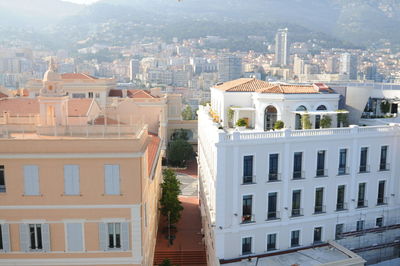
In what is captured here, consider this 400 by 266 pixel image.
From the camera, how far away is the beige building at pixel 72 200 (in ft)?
58.5

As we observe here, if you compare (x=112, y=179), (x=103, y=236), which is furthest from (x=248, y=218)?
(x=112, y=179)

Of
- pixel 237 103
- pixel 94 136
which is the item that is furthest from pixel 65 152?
pixel 237 103

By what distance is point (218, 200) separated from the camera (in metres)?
23.0

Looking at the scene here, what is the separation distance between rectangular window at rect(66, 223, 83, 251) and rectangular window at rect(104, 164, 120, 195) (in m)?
2.19

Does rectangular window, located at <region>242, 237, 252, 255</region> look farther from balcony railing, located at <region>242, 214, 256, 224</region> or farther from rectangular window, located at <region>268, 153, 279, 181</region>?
rectangular window, located at <region>268, 153, 279, 181</region>

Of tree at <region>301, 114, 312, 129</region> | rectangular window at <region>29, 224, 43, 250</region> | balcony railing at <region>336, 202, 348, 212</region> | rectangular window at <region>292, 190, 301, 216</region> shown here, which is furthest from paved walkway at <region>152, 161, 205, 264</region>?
tree at <region>301, 114, 312, 129</region>

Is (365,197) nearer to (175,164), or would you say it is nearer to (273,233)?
(273,233)

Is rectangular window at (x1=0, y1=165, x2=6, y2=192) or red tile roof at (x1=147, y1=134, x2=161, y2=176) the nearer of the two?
rectangular window at (x1=0, y1=165, x2=6, y2=192)

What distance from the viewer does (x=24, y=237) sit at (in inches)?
728

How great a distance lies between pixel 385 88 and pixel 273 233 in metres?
19.1

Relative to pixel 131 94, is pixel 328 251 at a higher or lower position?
lower

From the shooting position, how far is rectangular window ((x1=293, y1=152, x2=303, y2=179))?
2419 centimetres

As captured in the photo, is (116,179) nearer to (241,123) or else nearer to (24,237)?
(24,237)

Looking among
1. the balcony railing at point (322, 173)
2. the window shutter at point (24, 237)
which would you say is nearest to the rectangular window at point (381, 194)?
the balcony railing at point (322, 173)
